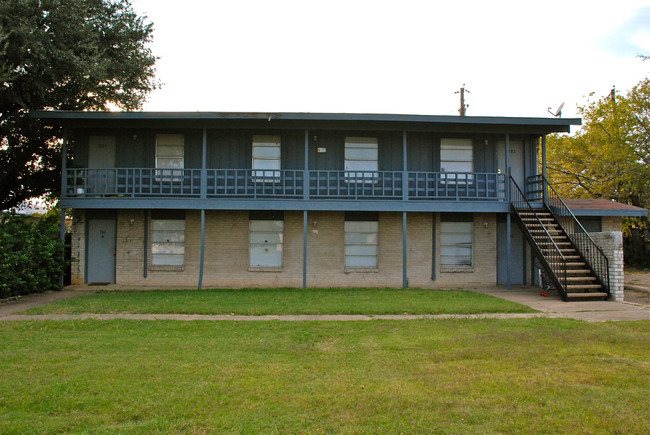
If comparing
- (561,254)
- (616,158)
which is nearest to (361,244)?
(561,254)

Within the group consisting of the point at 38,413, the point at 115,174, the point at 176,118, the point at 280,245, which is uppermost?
the point at 176,118

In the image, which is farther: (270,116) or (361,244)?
(361,244)

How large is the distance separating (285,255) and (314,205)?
2101mm

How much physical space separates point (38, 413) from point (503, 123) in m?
14.3

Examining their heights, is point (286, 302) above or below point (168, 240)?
below

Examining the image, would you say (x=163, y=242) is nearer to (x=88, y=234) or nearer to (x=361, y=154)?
(x=88, y=234)

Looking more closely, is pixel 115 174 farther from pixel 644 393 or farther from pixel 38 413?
pixel 644 393

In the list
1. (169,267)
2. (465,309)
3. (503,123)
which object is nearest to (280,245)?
(169,267)

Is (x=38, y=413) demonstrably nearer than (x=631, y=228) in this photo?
Yes

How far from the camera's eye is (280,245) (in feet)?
53.0

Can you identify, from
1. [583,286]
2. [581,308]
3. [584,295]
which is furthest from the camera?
[583,286]

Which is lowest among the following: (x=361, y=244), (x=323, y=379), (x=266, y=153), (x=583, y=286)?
(x=323, y=379)

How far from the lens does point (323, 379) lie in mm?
5812

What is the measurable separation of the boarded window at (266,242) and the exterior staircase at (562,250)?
764 cm
